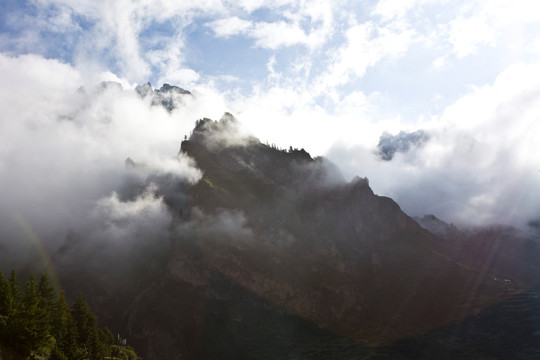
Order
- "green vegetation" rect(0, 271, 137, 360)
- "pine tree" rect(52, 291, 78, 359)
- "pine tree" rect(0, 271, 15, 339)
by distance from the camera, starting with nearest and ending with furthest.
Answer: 1. "pine tree" rect(0, 271, 15, 339)
2. "green vegetation" rect(0, 271, 137, 360)
3. "pine tree" rect(52, 291, 78, 359)

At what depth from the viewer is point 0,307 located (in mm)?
103500

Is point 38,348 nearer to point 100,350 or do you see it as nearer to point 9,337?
point 9,337

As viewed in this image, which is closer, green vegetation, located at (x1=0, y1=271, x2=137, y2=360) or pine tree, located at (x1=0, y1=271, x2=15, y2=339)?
pine tree, located at (x1=0, y1=271, x2=15, y2=339)

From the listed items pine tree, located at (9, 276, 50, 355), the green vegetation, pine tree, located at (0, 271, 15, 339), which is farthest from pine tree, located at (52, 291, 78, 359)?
pine tree, located at (0, 271, 15, 339)

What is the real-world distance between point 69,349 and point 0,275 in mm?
27683

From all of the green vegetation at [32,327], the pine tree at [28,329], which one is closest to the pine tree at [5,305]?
the green vegetation at [32,327]

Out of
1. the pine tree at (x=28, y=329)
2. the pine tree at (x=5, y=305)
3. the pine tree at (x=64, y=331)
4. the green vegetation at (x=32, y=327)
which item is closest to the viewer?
the pine tree at (x=5, y=305)

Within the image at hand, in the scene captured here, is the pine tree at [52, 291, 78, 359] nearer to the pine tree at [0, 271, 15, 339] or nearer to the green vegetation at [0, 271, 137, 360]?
the green vegetation at [0, 271, 137, 360]

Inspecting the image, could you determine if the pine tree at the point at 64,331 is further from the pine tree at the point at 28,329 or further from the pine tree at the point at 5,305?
the pine tree at the point at 5,305

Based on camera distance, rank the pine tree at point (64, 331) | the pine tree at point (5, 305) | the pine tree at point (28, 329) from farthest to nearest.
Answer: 1. the pine tree at point (64, 331)
2. the pine tree at point (28, 329)
3. the pine tree at point (5, 305)

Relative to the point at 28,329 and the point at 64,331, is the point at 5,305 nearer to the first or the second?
the point at 28,329

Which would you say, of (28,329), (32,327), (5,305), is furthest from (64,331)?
(28,329)

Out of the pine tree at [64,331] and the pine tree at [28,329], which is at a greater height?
the pine tree at [28,329]

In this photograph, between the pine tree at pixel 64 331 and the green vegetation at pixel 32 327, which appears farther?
the pine tree at pixel 64 331
